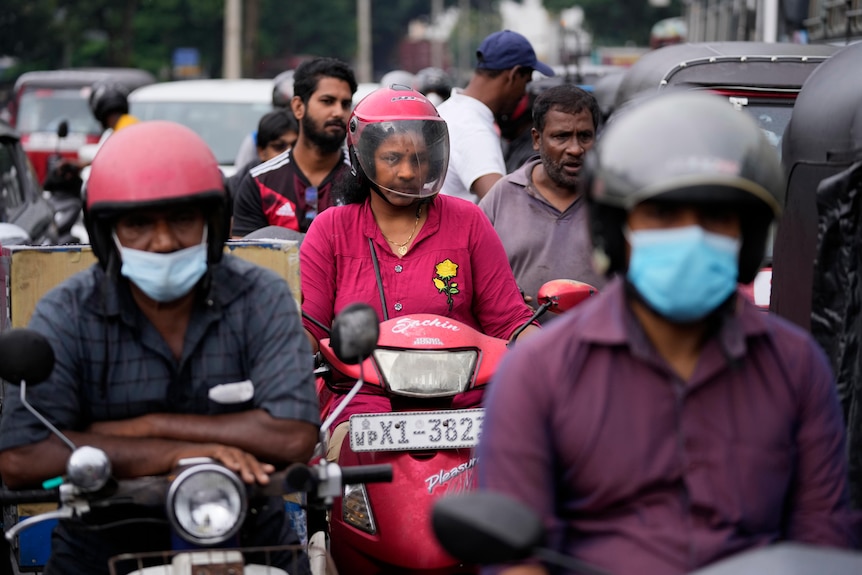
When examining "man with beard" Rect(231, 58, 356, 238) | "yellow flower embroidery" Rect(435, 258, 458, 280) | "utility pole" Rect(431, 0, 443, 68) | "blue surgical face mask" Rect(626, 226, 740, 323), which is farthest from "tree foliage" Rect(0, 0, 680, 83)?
"blue surgical face mask" Rect(626, 226, 740, 323)

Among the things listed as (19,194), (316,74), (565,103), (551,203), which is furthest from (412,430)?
(19,194)

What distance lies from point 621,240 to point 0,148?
8.78 metres

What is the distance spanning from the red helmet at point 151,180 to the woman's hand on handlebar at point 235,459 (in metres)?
0.50

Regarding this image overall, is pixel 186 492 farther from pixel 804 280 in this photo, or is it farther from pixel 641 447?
pixel 804 280

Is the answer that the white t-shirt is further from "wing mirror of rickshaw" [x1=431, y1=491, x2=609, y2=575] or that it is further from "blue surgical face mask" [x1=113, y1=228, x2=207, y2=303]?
"wing mirror of rickshaw" [x1=431, y1=491, x2=609, y2=575]

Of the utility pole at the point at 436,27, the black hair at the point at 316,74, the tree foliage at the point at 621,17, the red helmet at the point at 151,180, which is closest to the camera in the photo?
the red helmet at the point at 151,180

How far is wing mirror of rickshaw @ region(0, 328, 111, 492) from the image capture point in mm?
3012

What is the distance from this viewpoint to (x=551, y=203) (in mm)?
6117

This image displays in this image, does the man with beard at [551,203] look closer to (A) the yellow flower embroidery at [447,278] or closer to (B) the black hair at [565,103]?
(B) the black hair at [565,103]

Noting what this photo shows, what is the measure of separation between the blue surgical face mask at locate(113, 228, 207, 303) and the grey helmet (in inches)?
43.6

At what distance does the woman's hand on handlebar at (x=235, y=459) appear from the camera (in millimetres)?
3186

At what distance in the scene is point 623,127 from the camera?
2.61 m

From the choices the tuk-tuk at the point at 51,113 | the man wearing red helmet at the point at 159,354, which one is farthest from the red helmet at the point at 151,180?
the tuk-tuk at the point at 51,113

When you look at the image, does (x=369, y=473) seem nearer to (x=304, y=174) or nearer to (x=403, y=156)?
(x=403, y=156)
